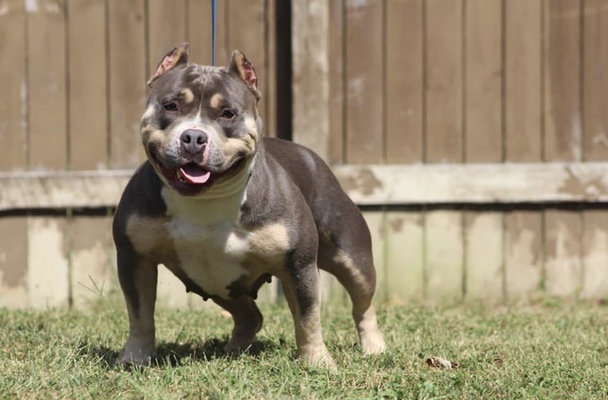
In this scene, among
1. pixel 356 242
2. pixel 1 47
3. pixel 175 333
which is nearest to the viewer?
pixel 356 242

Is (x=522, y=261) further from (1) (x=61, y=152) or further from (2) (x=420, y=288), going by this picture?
(1) (x=61, y=152)

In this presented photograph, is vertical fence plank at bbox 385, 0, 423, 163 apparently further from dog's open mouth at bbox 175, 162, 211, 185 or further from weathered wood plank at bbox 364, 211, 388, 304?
dog's open mouth at bbox 175, 162, 211, 185

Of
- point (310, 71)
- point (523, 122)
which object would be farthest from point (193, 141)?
point (523, 122)

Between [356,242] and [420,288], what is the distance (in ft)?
7.62

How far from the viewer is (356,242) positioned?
5281 mm

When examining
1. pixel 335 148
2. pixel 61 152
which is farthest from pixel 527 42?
pixel 61 152

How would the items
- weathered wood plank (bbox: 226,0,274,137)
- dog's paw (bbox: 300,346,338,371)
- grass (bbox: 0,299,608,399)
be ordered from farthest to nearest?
1. weathered wood plank (bbox: 226,0,274,137)
2. dog's paw (bbox: 300,346,338,371)
3. grass (bbox: 0,299,608,399)

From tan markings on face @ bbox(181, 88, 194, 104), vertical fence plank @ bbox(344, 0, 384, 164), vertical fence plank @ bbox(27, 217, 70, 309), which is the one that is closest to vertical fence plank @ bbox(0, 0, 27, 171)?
vertical fence plank @ bbox(27, 217, 70, 309)

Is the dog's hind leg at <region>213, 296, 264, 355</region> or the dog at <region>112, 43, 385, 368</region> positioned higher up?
the dog at <region>112, 43, 385, 368</region>

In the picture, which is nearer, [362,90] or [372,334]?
[372,334]

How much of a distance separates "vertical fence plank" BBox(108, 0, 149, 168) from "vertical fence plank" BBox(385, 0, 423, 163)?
5.39ft

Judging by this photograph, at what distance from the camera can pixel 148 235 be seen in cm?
459

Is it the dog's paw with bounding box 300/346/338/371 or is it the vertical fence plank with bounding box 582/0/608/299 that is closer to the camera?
the dog's paw with bounding box 300/346/338/371

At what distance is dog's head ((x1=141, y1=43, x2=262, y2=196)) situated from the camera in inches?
165
